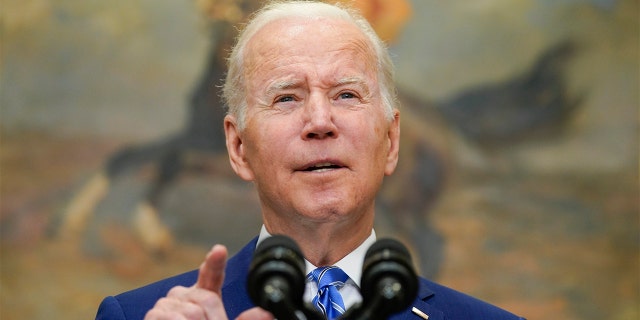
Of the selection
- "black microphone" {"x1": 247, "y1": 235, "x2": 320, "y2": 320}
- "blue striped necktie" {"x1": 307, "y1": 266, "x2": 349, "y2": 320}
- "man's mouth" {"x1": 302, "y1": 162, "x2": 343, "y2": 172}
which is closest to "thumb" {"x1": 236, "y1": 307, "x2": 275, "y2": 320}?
"black microphone" {"x1": 247, "y1": 235, "x2": 320, "y2": 320}

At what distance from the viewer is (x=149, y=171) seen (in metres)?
7.95

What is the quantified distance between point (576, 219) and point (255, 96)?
5768 millimetres

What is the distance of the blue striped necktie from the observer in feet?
8.95

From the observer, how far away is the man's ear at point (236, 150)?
10.1ft

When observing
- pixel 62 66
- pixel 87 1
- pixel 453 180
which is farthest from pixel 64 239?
pixel 453 180

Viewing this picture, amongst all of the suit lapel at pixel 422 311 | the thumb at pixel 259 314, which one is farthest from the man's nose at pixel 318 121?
the thumb at pixel 259 314

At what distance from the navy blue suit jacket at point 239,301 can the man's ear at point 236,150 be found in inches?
11.1

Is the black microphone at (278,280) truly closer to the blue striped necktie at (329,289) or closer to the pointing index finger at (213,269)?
the pointing index finger at (213,269)

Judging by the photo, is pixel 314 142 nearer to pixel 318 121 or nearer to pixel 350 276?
pixel 318 121

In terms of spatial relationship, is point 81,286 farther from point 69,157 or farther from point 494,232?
point 494,232

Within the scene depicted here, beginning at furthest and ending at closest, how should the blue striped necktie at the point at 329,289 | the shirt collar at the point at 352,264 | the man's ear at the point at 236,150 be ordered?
the man's ear at the point at 236,150 < the shirt collar at the point at 352,264 < the blue striped necktie at the point at 329,289

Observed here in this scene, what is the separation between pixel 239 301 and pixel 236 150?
549 millimetres

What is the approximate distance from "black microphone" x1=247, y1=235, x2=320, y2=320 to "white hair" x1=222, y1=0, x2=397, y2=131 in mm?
1298

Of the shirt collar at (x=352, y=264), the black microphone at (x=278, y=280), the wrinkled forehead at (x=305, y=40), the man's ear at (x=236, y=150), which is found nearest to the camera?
the black microphone at (x=278, y=280)
